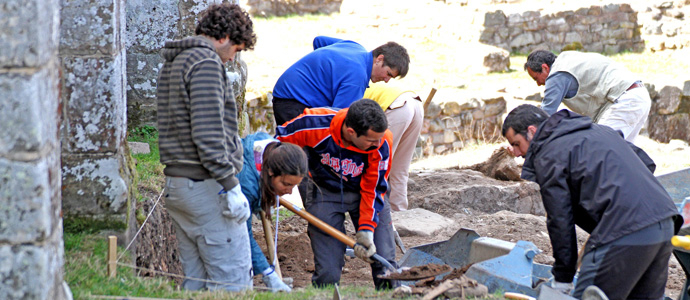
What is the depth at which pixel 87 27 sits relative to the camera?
3.19 metres

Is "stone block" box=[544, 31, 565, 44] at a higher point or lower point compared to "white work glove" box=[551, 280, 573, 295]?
higher

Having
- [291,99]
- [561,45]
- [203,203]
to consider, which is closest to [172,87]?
[203,203]

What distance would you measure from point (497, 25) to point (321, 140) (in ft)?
35.0

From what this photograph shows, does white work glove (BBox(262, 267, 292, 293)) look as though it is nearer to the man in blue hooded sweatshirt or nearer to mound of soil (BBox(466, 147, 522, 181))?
the man in blue hooded sweatshirt

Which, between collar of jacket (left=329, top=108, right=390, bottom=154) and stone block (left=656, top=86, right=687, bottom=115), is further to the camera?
stone block (left=656, top=86, right=687, bottom=115)

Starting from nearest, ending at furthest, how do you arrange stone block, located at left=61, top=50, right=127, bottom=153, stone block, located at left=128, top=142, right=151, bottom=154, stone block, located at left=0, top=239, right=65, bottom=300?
stone block, located at left=0, top=239, right=65, bottom=300 → stone block, located at left=61, top=50, right=127, bottom=153 → stone block, located at left=128, top=142, right=151, bottom=154

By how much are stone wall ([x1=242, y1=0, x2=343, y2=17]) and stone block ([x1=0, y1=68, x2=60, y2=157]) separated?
40.9 feet

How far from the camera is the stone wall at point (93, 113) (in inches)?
126

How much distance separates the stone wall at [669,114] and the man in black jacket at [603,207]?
843cm

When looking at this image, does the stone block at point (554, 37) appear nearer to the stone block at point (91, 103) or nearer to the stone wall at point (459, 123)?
the stone wall at point (459, 123)

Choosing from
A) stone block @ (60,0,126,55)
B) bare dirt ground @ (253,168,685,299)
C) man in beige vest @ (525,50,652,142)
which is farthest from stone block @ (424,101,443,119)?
stone block @ (60,0,126,55)

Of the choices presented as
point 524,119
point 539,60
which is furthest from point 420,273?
point 539,60

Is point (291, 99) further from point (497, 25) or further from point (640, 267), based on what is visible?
point (497, 25)

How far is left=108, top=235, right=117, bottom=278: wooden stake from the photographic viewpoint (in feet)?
9.95
